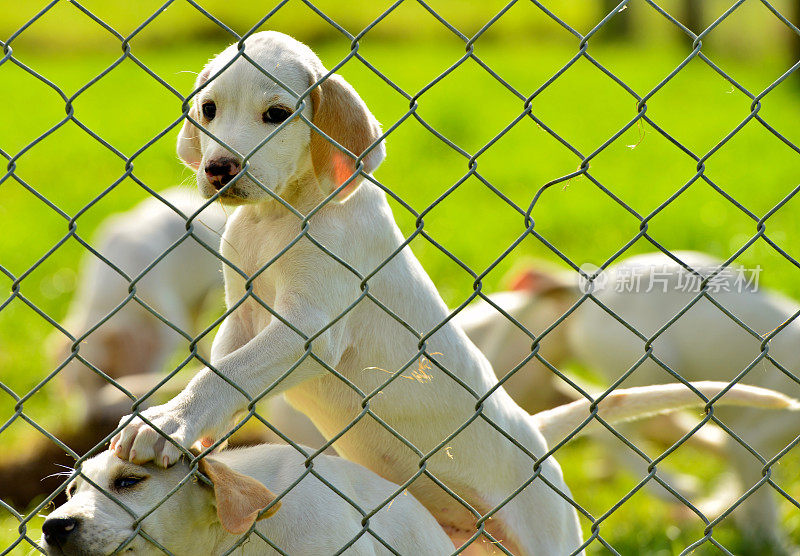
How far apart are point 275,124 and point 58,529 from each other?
40.3 inches

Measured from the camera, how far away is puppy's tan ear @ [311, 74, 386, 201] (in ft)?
7.92

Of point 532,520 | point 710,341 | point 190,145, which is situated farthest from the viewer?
point 710,341

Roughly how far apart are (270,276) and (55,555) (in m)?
0.83

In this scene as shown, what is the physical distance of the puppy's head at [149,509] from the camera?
2.10 metres

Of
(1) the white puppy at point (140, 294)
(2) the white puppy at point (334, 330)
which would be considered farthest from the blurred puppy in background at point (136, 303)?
(2) the white puppy at point (334, 330)

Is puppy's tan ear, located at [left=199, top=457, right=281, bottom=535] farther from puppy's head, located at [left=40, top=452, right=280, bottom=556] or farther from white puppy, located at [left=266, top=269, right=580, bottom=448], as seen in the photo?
white puppy, located at [left=266, top=269, right=580, bottom=448]

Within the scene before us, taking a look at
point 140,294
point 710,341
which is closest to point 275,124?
point 710,341

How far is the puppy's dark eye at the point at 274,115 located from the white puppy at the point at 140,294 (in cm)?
305

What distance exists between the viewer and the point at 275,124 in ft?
7.85

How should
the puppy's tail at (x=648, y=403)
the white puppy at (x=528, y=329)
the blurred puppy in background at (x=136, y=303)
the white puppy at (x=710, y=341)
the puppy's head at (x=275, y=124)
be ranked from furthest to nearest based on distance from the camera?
1. the blurred puppy in background at (x=136, y=303)
2. the white puppy at (x=528, y=329)
3. the white puppy at (x=710, y=341)
4. the puppy's tail at (x=648, y=403)
5. the puppy's head at (x=275, y=124)

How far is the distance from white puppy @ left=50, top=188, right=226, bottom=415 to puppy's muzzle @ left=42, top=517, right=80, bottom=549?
10.7 feet

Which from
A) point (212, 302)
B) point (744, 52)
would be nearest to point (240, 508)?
point (212, 302)

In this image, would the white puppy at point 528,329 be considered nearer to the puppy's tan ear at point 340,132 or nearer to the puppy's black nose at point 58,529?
the puppy's tan ear at point 340,132

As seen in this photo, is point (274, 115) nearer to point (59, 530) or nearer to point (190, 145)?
point (190, 145)
